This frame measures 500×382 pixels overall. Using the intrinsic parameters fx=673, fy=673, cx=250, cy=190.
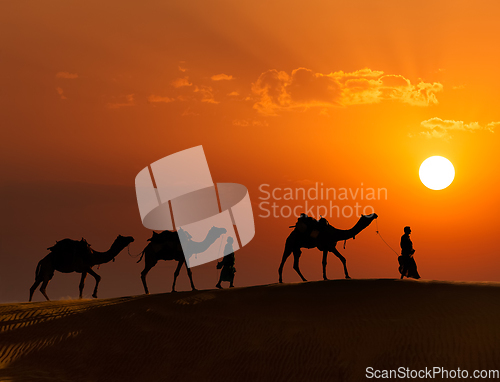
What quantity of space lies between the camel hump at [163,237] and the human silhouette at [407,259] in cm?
938

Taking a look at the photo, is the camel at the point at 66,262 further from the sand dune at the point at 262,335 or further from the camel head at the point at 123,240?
the sand dune at the point at 262,335

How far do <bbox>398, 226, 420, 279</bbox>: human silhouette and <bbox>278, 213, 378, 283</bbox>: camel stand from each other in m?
2.09

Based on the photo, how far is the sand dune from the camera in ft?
56.3

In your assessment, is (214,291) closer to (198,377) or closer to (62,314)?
(62,314)

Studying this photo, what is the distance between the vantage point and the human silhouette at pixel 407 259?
24.4 metres

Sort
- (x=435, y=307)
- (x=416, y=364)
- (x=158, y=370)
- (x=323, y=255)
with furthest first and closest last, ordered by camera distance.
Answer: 1. (x=323, y=255)
2. (x=435, y=307)
3. (x=158, y=370)
4. (x=416, y=364)

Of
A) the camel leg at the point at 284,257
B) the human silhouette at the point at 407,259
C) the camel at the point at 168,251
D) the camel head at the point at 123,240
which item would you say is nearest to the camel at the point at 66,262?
the camel head at the point at 123,240

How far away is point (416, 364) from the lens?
1667 cm

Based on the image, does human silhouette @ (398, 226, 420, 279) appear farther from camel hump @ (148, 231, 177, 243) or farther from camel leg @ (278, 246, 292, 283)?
camel hump @ (148, 231, 177, 243)

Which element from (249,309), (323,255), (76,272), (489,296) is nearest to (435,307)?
(489,296)

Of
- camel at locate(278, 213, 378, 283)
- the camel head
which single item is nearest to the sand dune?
camel at locate(278, 213, 378, 283)

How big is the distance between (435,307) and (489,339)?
2.43m

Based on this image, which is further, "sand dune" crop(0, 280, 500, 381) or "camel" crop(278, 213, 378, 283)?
"camel" crop(278, 213, 378, 283)

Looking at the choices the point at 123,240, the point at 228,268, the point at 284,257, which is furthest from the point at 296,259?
the point at 123,240
